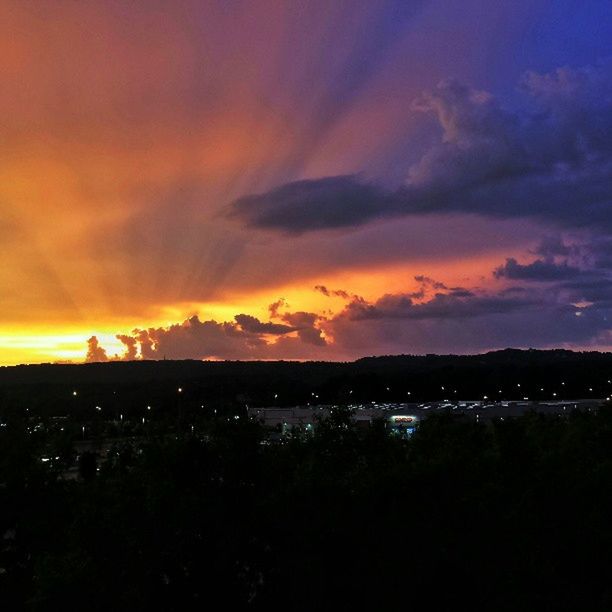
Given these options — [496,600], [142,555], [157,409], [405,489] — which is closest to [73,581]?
[142,555]

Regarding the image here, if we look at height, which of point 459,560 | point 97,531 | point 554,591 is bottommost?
point 554,591

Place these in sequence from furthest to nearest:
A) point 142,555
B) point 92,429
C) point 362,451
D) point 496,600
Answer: point 92,429 < point 362,451 < point 496,600 < point 142,555

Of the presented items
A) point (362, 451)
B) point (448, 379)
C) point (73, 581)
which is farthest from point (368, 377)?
point (73, 581)

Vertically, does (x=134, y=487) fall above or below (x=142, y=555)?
above

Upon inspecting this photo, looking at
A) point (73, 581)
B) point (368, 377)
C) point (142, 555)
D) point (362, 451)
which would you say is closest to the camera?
point (73, 581)

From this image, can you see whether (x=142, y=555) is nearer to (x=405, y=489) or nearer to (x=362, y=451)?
(x=405, y=489)

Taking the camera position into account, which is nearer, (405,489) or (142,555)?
(142,555)

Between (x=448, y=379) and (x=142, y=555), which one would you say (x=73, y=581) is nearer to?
(x=142, y=555)
